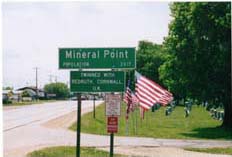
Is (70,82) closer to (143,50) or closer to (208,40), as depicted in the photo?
(208,40)

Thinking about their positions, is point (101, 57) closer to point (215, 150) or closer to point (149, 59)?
point (215, 150)

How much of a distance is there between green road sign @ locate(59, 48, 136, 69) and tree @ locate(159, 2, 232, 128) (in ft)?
51.2

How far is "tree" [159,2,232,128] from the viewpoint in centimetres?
2892

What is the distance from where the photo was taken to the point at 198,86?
1179 inches

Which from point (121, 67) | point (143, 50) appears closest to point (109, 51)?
point (121, 67)

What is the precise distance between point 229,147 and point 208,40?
913 centimetres

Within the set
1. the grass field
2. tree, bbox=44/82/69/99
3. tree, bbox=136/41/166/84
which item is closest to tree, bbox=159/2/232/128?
the grass field

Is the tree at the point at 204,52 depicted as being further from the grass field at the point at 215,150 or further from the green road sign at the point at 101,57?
the green road sign at the point at 101,57

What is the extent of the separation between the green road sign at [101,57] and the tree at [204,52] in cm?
1559

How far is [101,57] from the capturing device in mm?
13094

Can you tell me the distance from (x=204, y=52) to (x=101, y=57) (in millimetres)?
17155

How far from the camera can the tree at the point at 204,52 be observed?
28.9 m

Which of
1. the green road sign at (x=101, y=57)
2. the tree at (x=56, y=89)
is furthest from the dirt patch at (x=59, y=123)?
the tree at (x=56, y=89)

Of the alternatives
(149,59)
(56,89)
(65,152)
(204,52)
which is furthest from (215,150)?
(56,89)
